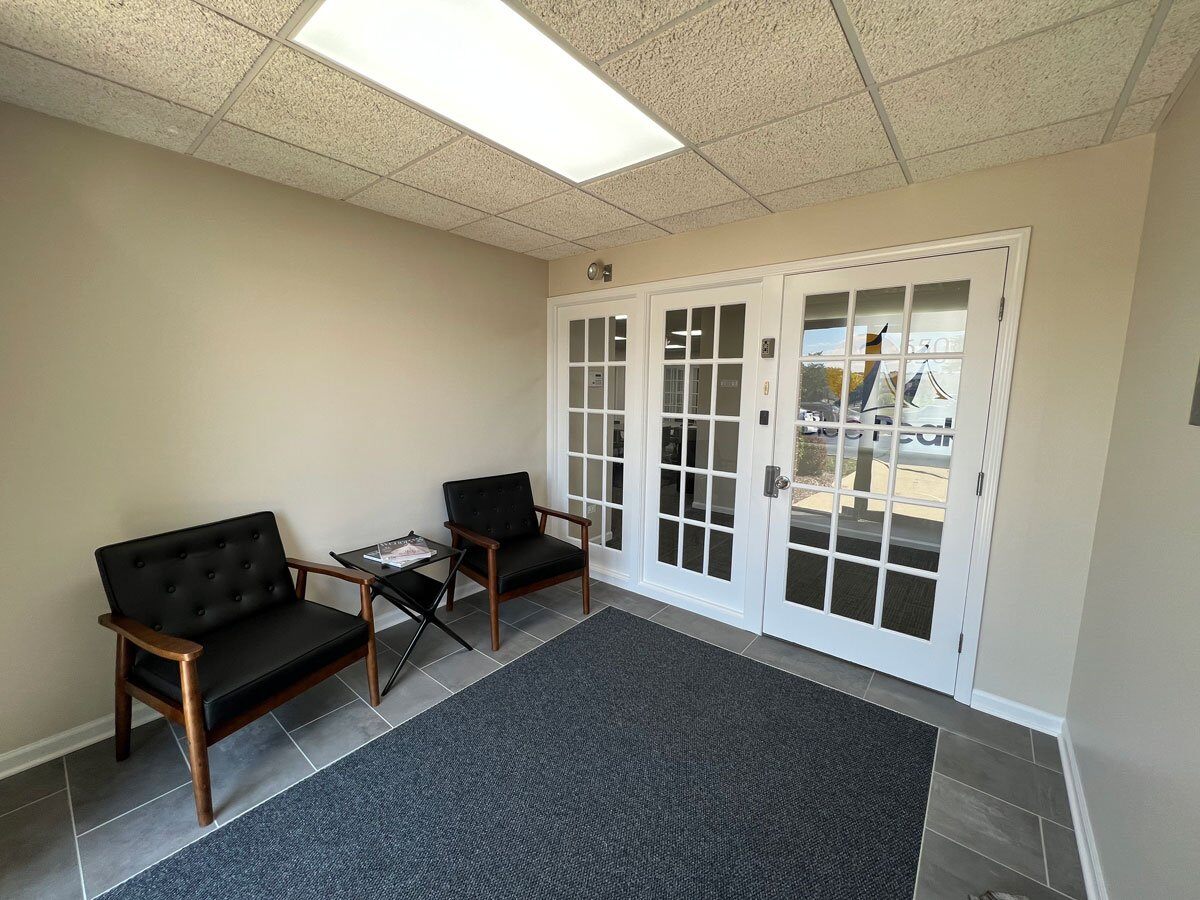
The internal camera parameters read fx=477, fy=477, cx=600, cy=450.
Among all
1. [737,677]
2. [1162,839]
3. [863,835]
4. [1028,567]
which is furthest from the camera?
[737,677]

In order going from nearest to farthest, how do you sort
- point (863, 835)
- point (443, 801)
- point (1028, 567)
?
point (863, 835), point (443, 801), point (1028, 567)

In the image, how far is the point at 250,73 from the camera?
1532mm

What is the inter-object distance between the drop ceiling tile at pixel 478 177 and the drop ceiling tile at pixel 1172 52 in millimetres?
2005

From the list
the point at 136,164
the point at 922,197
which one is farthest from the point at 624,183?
the point at 136,164

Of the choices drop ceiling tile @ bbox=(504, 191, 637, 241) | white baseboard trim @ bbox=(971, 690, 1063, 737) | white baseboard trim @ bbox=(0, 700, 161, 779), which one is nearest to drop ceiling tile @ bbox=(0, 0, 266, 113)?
drop ceiling tile @ bbox=(504, 191, 637, 241)

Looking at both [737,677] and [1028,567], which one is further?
[737,677]

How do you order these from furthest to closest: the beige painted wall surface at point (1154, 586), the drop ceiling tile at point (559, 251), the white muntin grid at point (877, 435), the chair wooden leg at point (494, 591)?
1. the drop ceiling tile at point (559, 251)
2. the chair wooden leg at point (494, 591)
3. the white muntin grid at point (877, 435)
4. the beige painted wall surface at point (1154, 586)

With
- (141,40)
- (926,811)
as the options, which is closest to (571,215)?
(141,40)

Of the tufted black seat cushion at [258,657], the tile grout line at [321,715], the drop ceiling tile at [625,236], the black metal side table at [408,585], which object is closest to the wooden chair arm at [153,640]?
the tufted black seat cushion at [258,657]

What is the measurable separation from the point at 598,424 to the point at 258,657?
2546 millimetres

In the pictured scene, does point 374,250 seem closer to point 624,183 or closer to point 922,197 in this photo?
point 624,183

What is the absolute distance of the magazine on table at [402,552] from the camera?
2562mm

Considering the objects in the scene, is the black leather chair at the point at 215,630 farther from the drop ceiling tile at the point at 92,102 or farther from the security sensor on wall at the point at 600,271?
the security sensor on wall at the point at 600,271

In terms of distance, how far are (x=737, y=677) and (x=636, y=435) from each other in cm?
169
